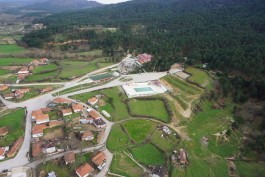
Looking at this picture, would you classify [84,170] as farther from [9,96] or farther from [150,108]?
[9,96]

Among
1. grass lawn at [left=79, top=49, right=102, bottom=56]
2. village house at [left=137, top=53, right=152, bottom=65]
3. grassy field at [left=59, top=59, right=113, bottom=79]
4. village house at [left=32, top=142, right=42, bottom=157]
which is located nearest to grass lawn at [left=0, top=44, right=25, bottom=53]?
grass lawn at [left=79, top=49, right=102, bottom=56]

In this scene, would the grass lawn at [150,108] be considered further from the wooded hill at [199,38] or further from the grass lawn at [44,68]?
the grass lawn at [44,68]

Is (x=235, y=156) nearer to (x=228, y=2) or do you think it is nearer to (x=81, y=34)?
(x=81, y=34)

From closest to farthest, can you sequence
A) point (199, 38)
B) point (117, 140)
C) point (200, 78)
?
1. point (117, 140)
2. point (200, 78)
3. point (199, 38)

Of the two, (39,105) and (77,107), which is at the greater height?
(77,107)

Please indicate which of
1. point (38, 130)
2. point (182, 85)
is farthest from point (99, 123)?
point (182, 85)

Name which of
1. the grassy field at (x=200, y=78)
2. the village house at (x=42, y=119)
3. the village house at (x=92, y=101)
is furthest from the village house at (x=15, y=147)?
the grassy field at (x=200, y=78)
